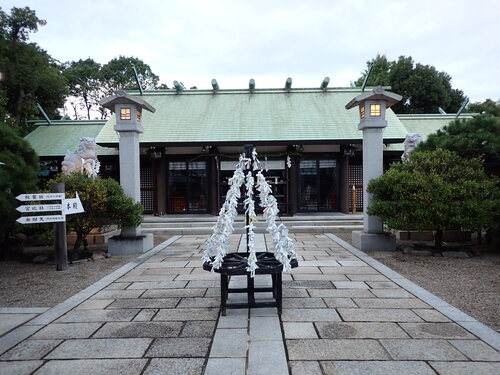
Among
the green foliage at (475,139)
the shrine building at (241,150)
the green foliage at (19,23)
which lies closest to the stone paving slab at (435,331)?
the green foliage at (475,139)

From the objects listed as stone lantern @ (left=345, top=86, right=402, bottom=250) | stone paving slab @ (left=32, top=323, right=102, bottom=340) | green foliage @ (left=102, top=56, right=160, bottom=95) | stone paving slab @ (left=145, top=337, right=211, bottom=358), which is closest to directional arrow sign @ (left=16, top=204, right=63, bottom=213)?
stone paving slab @ (left=32, top=323, right=102, bottom=340)

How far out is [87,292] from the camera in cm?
542

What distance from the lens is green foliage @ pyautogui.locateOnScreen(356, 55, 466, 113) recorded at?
2716cm

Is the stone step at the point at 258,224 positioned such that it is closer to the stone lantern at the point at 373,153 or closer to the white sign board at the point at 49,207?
the stone lantern at the point at 373,153

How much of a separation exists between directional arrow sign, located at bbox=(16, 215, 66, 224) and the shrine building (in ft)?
23.8

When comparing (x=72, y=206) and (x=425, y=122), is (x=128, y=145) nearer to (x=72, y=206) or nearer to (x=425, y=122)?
(x=72, y=206)

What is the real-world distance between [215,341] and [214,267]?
2.94 ft

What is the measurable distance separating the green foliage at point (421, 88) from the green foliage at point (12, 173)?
27141mm

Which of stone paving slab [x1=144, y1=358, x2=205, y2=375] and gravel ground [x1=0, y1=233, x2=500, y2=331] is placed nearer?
stone paving slab [x1=144, y1=358, x2=205, y2=375]

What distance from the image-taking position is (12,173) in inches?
298

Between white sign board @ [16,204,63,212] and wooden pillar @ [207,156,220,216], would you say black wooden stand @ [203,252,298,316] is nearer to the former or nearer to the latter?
white sign board @ [16,204,63,212]

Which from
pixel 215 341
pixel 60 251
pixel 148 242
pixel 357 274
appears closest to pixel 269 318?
pixel 215 341

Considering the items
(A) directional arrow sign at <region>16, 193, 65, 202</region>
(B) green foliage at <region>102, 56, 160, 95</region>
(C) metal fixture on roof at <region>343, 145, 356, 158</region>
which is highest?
(B) green foliage at <region>102, 56, 160, 95</region>

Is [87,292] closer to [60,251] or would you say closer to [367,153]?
[60,251]
